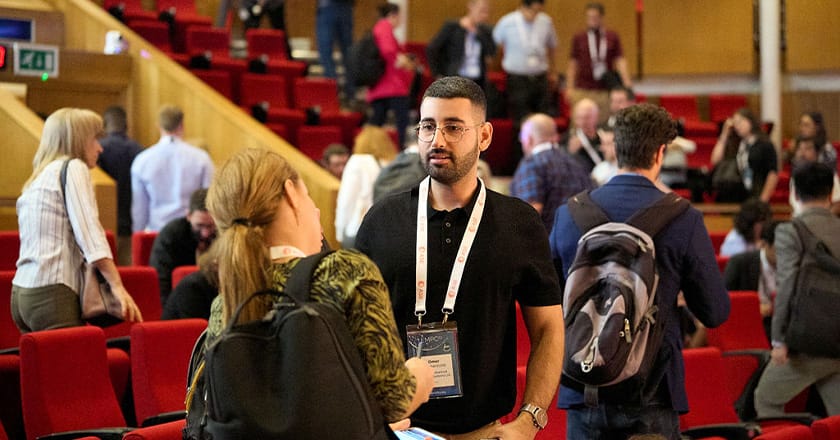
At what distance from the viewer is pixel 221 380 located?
201 cm

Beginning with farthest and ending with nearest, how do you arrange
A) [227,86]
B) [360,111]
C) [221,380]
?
[360,111], [227,86], [221,380]

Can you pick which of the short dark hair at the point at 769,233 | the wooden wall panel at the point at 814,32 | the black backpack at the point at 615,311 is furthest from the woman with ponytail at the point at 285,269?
the wooden wall panel at the point at 814,32

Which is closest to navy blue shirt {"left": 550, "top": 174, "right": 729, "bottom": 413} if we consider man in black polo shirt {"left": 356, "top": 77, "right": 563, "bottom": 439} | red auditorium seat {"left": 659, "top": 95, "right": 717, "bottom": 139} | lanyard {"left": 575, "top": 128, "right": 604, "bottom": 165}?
man in black polo shirt {"left": 356, "top": 77, "right": 563, "bottom": 439}

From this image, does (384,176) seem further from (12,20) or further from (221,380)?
(12,20)

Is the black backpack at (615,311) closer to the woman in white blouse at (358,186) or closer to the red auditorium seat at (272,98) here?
the woman in white blouse at (358,186)

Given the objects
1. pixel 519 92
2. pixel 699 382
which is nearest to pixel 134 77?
pixel 519 92

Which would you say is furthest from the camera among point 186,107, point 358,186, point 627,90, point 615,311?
point 627,90

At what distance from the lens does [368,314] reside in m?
2.06

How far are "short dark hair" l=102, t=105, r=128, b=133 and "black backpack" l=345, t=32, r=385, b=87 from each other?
232 centimetres

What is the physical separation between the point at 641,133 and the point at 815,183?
5.66ft

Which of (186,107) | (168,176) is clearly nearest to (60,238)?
(168,176)

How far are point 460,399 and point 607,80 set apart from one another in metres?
8.14

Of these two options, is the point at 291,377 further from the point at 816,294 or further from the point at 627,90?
the point at 627,90

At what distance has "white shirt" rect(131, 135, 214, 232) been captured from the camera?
7109 mm
